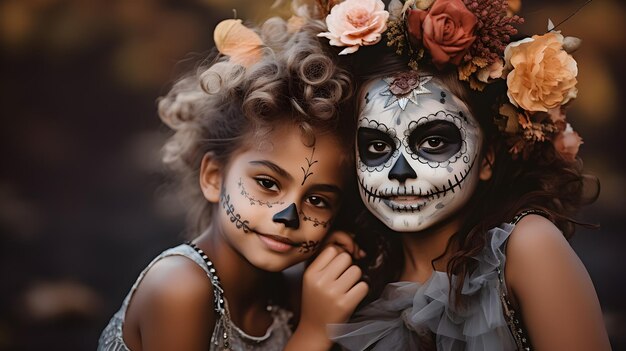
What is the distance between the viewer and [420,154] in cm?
199

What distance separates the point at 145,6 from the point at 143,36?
137 millimetres

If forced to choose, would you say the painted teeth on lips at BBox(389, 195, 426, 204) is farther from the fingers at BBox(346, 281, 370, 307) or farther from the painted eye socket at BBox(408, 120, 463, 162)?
the fingers at BBox(346, 281, 370, 307)

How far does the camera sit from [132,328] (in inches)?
86.4

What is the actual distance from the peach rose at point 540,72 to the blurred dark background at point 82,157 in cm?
154

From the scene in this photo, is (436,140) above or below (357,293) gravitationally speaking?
above

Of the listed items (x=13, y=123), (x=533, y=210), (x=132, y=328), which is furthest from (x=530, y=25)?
(x=13, y=123)

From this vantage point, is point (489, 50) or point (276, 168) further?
point (276, 168)

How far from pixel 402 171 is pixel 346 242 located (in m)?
0.39

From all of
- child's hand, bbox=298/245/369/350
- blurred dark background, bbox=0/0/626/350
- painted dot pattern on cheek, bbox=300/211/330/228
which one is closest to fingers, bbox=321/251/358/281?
child's hand, bbox=298/245/369/350

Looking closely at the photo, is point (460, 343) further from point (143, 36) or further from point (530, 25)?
point (143, 36)

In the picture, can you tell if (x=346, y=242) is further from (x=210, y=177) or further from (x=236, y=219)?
(x=210, y=177)

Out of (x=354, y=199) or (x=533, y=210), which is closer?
(x=533, y=210)

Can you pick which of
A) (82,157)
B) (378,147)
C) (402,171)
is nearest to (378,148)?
(378,147)

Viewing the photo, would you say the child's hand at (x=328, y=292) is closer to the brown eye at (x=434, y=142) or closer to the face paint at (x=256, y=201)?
the face paint at (x=256, y=201)
